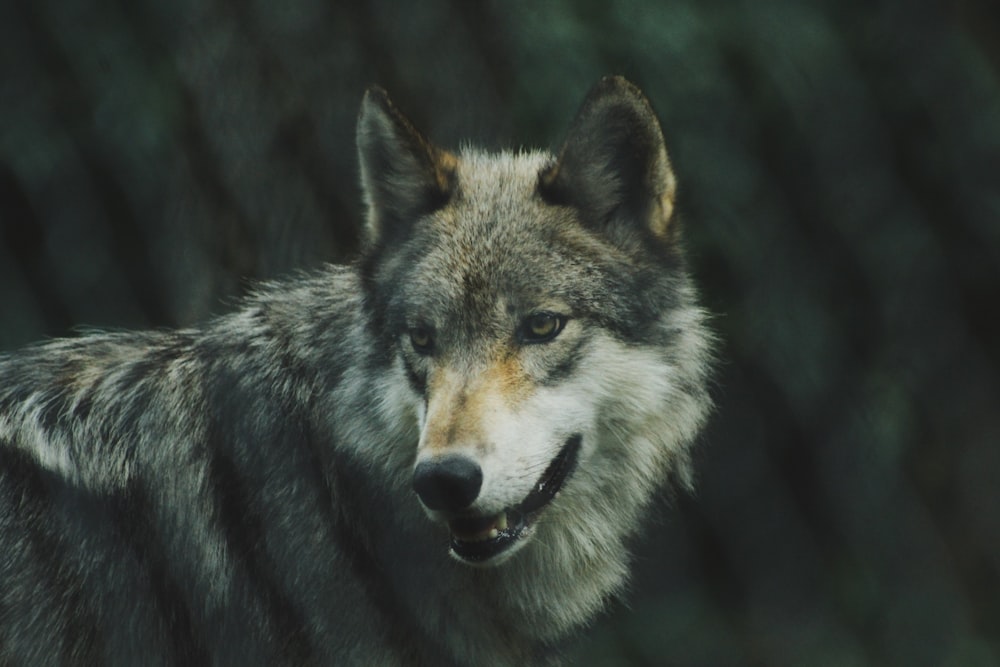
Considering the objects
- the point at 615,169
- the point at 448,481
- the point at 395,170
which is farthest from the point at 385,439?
the point at 615,169

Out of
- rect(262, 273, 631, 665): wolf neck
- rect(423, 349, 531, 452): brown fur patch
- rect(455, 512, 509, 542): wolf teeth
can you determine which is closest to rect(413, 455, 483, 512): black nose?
rect(423, 349, 531, 452): brown fur patch

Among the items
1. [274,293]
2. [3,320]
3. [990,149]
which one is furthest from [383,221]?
[3,320]

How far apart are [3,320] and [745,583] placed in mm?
3585

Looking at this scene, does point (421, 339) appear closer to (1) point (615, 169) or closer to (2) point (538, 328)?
(2) point (538, 328)

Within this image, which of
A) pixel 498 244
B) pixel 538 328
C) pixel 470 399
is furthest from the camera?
pixel 498 244

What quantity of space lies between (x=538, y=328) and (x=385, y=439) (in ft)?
1.64

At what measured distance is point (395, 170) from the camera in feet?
9.82

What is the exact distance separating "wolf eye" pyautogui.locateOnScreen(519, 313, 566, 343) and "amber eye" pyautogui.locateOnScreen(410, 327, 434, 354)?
23 centimetres

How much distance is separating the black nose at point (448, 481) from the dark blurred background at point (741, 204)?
1.01 metres

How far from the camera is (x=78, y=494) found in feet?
9.67

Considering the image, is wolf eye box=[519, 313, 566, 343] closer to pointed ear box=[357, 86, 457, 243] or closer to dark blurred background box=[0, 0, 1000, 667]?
pointed ear box=[357, 86, 457, 243]

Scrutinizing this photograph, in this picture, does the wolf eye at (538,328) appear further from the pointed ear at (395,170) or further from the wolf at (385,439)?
the pointed ear at (395,170)

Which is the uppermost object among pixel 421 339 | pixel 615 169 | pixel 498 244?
pixel 615 169

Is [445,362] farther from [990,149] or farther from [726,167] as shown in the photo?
[990,149]
